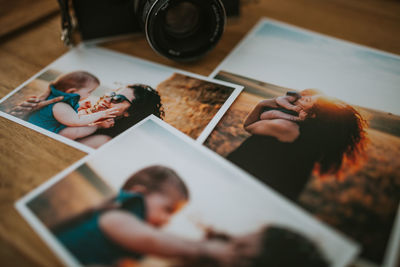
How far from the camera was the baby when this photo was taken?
1.60 ft

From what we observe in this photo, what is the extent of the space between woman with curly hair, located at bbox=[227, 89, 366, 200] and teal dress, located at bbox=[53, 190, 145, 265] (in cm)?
15

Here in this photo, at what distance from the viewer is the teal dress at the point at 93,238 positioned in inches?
13.7

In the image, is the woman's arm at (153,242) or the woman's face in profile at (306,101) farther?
the woman's face in profile at (306,101)

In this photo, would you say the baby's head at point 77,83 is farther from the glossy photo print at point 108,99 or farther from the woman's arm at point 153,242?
the woman's arm at point 153,242

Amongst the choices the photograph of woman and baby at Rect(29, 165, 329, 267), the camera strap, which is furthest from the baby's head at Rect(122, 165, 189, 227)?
the camera strap

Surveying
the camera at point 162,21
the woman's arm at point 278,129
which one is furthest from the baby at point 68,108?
the woman's arm at point 278,129

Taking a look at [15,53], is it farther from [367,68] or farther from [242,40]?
[367,68]

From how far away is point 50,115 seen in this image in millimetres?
501

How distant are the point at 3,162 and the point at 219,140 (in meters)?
0.32

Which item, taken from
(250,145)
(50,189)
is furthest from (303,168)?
(50,189)

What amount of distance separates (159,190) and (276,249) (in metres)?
0.16

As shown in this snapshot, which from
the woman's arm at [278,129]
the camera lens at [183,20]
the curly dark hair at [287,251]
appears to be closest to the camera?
the curly dark hair at [287,251]

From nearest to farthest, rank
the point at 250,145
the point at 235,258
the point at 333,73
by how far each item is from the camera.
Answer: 1. the point at 235,258
2. the point at 250,145
3. the point at 333,73

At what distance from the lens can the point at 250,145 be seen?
0.45m
